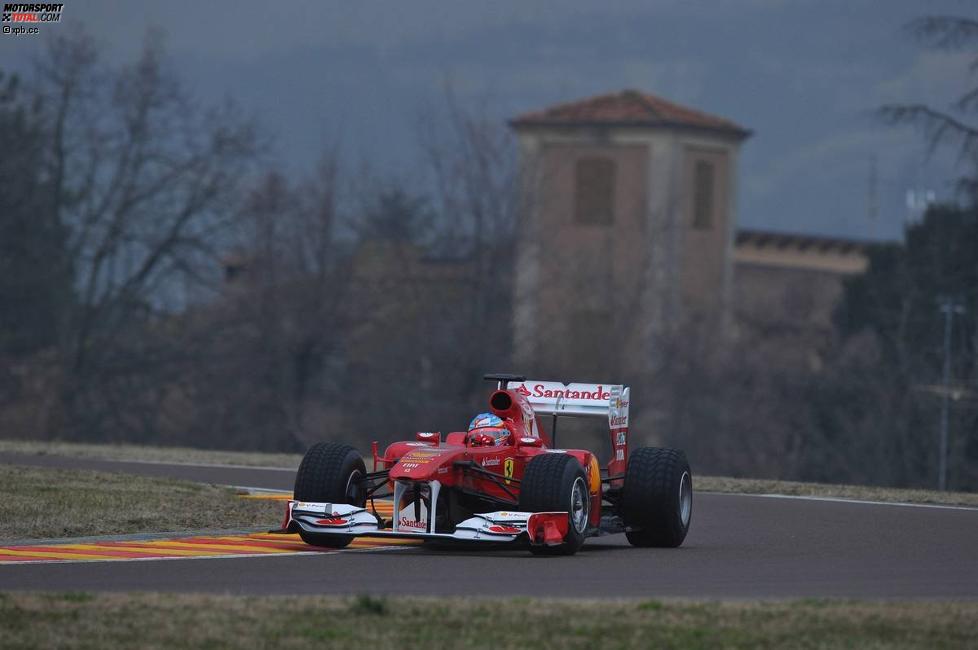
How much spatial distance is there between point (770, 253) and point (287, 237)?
44812 millimetres

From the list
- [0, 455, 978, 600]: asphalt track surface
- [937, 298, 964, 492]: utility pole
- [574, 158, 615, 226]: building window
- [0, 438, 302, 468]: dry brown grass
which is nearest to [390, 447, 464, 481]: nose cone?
[0, 455, 978, 600]: asphalt track surface

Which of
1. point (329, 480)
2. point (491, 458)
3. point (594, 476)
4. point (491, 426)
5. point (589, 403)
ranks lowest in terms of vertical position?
point (329, 480)

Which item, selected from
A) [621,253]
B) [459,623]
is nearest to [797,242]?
[621,253]

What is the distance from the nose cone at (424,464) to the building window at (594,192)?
7722 centimetres

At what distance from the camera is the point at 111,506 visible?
19.7 metres

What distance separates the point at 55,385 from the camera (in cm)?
6262

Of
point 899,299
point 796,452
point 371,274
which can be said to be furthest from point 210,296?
point 899,299

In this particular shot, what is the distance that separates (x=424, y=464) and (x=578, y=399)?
288 cm

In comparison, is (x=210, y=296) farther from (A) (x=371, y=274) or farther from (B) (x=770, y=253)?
(B) (x=770, y=253)

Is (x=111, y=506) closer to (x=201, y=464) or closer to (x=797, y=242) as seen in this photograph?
(x=201, y=464)

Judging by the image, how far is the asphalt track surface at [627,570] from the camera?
43.5ft

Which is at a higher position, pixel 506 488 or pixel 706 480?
pixel 506 488

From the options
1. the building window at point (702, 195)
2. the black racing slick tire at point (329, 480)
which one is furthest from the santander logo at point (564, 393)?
the building window at point (702, 195)

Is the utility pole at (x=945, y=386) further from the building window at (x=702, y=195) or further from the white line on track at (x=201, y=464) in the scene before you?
the white line on track at (x=201, y=464)
